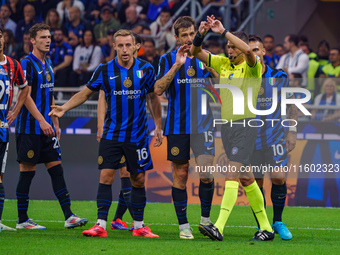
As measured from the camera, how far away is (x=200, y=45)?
695cm

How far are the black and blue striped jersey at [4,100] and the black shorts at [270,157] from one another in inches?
110

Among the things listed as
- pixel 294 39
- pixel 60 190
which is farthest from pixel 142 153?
pixel 294 39

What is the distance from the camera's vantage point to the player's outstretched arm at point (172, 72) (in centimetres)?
691

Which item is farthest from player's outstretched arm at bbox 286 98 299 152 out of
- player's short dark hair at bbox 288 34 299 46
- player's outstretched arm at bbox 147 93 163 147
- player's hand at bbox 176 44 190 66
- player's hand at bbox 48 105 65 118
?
player's short dark hair at bbox 288 34 299 46

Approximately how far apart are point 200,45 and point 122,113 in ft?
3.69

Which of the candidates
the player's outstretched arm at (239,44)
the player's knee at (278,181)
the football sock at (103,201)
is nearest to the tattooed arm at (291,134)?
the player's knee at (278,181)

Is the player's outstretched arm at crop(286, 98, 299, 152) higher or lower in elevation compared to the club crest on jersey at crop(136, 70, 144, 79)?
lower

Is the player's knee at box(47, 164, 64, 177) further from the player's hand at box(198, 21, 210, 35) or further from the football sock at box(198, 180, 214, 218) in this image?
the player's hand at box(198, 21, 210, 35)

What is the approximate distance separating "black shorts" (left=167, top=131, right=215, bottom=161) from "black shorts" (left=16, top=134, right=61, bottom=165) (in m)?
1.67

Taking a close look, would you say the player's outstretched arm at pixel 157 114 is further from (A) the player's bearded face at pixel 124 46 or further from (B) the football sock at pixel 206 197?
(B) the football sock at pixel 206 197

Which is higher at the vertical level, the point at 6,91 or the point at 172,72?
the point at 172,72

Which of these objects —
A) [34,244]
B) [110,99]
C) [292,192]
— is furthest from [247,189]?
[292,192]

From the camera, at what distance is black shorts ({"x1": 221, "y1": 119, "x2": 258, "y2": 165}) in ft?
22.0

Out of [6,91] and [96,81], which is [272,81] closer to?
[96,81]
